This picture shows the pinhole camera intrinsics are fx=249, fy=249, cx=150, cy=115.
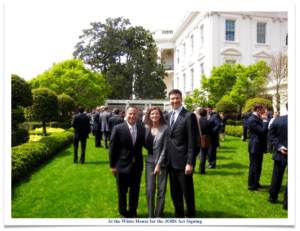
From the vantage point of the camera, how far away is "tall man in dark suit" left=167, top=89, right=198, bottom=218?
3.78m

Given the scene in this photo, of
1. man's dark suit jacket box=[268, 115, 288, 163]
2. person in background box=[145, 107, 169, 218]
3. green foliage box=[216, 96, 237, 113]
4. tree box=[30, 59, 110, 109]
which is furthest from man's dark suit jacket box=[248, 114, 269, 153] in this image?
tree box=[30, 59, 110, 109]

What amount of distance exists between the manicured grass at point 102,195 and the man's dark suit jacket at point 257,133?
1.01 metres

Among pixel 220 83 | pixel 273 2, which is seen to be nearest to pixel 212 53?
pixel 220 83

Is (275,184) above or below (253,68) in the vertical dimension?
below

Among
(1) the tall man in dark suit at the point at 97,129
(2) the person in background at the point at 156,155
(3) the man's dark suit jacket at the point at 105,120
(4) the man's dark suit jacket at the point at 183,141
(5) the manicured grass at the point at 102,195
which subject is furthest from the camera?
(1) the tall man in dark suit at the point at 97,129

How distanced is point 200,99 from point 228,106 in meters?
2.03

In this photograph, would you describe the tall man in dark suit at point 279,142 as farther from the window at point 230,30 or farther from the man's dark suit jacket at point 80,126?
the window at point 230,30

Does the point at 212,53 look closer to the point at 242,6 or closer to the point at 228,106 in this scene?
the point at 228,106

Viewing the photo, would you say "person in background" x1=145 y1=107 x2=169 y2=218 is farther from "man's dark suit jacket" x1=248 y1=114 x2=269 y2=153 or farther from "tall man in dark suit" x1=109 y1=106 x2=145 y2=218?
"man's dark suit jacket" x1=248 y1=114 x2=269 y2=153

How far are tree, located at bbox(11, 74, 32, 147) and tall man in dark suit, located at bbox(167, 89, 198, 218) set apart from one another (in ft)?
23.4

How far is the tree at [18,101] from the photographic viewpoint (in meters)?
9.03

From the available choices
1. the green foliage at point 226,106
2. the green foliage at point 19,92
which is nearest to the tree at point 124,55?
the green foliage at point 19,92

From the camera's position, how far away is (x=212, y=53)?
2078 centimetres

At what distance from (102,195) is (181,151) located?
102 inches
